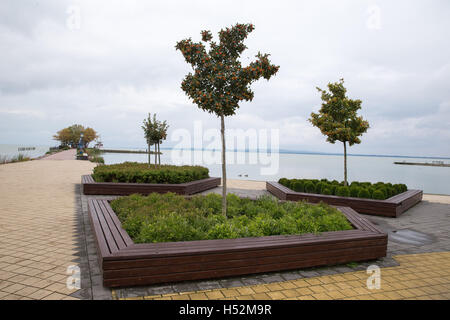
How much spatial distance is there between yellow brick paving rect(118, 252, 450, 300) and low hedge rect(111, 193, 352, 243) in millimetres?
914

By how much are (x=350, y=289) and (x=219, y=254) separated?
1.73 m

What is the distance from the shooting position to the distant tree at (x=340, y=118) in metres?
10.7

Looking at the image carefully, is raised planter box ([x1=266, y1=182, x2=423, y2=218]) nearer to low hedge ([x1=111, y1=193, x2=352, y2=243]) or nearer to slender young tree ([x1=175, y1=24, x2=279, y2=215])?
low hedge ([x1=111, y1=193, x2=352, y2=243])

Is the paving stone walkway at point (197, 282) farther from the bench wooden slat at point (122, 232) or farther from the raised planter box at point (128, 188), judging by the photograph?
the raised planter box at point (128, 188)

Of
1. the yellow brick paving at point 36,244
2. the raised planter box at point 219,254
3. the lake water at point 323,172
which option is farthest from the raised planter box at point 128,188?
the lake water at point 323,172

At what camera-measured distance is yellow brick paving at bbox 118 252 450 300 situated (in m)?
3.32

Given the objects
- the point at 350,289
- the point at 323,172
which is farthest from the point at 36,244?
the point at 323,172

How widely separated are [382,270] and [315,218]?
Result: 1.48 meters

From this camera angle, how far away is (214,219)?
5059 millimetres

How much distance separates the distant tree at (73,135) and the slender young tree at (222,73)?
209 ft

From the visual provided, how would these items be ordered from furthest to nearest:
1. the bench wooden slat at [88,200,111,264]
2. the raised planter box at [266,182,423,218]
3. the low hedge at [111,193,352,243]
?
the raised planter box at [266,182,423,218] < the low hedge at [111,193,352,243] < the bench wooden slat at [88,200,111,264]

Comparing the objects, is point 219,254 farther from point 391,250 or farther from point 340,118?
point 340,118

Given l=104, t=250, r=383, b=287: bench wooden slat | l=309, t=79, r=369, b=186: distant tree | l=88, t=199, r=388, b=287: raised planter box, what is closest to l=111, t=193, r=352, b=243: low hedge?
l=88, t=199, r=388, b=287: raised planter box
